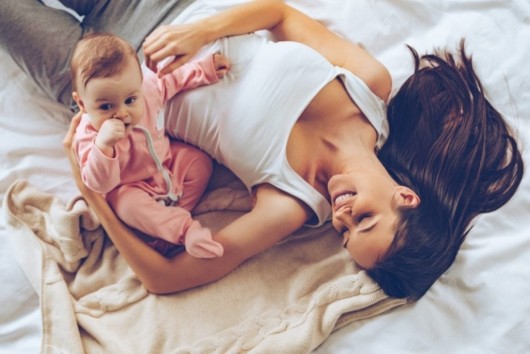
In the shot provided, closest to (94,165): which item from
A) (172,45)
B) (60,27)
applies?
(172,45)

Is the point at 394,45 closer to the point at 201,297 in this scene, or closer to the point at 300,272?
the point at 300,272

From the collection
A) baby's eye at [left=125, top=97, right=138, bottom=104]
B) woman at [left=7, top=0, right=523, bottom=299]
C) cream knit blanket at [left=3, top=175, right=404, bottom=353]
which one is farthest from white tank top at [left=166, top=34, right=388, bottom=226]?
baby's eye at [left=125, top=97, right=138, bottom=104]

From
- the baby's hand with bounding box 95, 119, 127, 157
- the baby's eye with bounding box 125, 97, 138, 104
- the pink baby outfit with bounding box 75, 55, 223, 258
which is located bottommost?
the pink baby outfit with bounding box 75, 55, 223, 258

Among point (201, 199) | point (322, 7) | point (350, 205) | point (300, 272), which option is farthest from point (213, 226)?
point (322, 7)

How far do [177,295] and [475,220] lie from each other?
60 cm

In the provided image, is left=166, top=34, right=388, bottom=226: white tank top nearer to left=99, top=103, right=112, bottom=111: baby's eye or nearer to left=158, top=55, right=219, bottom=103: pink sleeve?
left=158, top=55, right=219, bottom=103: pink sleeve

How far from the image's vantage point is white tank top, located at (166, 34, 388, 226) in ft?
3.88

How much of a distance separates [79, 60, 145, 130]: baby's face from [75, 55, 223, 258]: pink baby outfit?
0.24ft

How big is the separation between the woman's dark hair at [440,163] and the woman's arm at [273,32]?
0.09m

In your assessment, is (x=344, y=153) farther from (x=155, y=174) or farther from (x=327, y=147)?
(x=155, y=174)

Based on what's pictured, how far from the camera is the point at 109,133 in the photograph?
0.97 m

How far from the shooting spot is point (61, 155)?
1321 mm

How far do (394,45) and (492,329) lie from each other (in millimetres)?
640

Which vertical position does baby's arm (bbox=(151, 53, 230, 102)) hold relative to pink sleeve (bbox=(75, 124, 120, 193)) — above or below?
above
